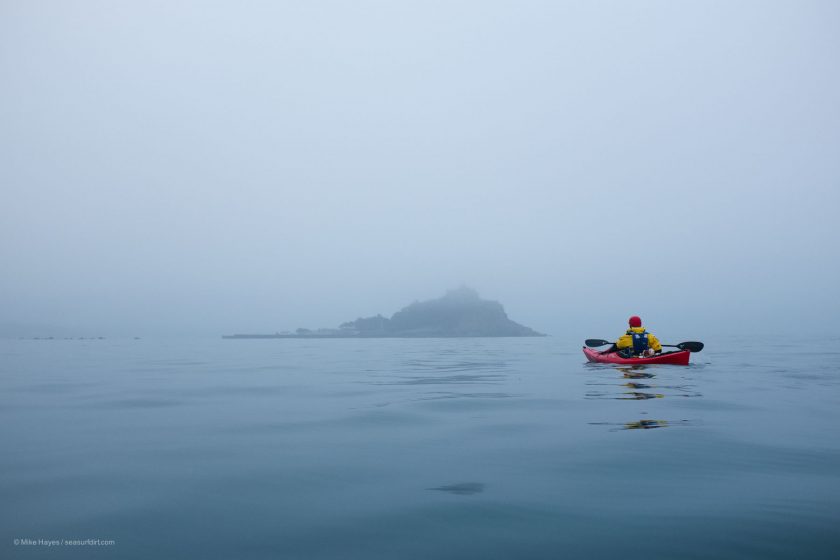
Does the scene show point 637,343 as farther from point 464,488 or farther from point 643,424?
point 464,488

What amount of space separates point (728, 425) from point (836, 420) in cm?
224

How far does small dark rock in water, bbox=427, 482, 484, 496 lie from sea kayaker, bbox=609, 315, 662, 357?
1794cm

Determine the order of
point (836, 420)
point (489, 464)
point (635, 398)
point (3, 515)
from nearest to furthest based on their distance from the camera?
point (3, 515) < point (489, 464) < point (836, 420) < point (635, 398)

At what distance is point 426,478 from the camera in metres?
6.40

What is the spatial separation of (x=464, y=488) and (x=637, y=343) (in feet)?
59.6

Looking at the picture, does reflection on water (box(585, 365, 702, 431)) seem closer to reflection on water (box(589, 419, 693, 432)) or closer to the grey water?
reflection on water (box(589, 419, 693, 432))

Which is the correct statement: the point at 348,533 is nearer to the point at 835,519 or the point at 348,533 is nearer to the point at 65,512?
the point at 65,512

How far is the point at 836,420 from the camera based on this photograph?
9805 millimetres

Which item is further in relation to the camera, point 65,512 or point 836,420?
point 836,420

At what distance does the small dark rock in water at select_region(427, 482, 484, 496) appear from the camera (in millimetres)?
5819

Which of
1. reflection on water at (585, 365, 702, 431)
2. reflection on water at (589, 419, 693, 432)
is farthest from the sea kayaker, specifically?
reflection on water at (589, 419, 693, 432)

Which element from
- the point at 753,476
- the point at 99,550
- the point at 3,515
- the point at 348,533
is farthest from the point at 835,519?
the point at 3,515

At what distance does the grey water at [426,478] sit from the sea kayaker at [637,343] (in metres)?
8.87

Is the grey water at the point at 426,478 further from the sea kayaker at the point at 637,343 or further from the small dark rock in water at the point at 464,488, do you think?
the sea kayaker at the point at 637,343
